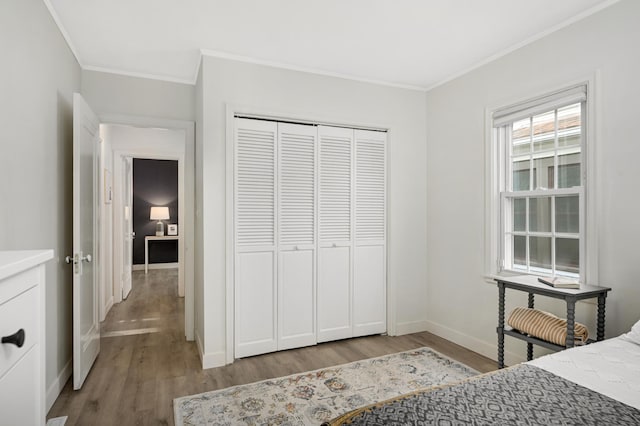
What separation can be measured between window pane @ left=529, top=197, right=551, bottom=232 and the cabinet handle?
10.4 feet

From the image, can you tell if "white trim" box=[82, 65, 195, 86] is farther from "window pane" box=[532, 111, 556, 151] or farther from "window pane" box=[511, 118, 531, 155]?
→ "window pane" box=[532, 111, 556, 151]

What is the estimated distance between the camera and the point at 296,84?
341cm

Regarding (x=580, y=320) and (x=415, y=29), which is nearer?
(x=580, y=320)

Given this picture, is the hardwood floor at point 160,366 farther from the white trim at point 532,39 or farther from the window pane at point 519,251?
the white trim at point 532,39

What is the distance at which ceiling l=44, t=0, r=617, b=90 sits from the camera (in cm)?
242

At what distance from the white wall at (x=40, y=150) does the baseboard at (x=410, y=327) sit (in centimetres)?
296

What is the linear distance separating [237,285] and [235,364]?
66 cm

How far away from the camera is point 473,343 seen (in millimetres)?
3383

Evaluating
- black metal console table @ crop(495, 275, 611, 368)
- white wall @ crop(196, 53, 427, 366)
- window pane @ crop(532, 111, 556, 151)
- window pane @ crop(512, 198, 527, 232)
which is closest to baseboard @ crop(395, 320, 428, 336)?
white wall @ crop(196, 53, 427, 366)

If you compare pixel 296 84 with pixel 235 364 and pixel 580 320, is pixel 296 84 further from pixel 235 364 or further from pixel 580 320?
pixel 580 320

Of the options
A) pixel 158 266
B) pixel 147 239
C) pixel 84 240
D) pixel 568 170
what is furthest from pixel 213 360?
pixel 158 266

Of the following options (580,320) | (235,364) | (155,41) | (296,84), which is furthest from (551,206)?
(155,41)

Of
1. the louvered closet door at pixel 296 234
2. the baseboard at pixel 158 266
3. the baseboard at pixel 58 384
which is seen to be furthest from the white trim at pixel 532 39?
the baseboard at pixel 158 266

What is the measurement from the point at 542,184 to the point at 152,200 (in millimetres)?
7897
